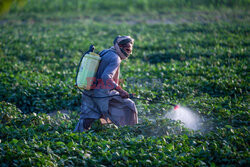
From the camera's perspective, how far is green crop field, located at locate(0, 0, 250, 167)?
441 cm

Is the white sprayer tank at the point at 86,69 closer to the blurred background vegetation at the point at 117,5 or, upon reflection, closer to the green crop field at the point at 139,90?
the green crop field at the point at 139,90

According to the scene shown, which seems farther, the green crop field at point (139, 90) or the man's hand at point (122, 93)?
the man's hand at point (122, 93)

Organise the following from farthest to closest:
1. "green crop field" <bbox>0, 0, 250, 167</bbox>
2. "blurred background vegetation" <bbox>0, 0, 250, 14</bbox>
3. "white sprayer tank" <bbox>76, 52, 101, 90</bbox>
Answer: "blurred background vegetation" <bbox>0, 0, 250, 14</bbox> → "white sprayer tank" <bbox>76, 52, 101, 90</bbox> → "green crop field" <bbox>0, 0, 250, 167</bbox>

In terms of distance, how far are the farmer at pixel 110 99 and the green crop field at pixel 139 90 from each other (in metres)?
0.25

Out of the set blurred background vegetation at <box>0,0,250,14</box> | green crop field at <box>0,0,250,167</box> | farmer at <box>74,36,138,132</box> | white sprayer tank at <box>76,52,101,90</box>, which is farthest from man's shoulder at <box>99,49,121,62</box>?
blurred background vegetation at <box>0,0,250,14</box>

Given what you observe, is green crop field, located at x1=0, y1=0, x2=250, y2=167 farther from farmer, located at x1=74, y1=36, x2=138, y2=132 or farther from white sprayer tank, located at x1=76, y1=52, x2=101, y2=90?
white sprayer tank, located at x1=76, y1=52, x2=101, y2=90

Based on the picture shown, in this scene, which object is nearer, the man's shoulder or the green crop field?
the green crop field

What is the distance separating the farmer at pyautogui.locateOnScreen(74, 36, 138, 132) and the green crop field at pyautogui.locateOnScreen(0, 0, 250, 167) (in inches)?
9.8

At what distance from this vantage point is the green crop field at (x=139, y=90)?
4.41m

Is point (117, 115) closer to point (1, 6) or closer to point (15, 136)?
point (15, 136)

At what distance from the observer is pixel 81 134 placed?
16.4ft

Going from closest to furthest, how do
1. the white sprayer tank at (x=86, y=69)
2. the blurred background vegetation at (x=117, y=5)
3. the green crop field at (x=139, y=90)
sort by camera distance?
the green crop field at (x=139, y=90) → the white sprayer tank at (x=86, y=69) → the blurred background vegetation at (x=117, y=5)

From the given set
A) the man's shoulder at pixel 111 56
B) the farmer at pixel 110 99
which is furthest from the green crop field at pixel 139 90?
the man's shoulder at pixel 111 56

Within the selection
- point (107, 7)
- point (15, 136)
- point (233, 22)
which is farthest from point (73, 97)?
point (107, 7)
